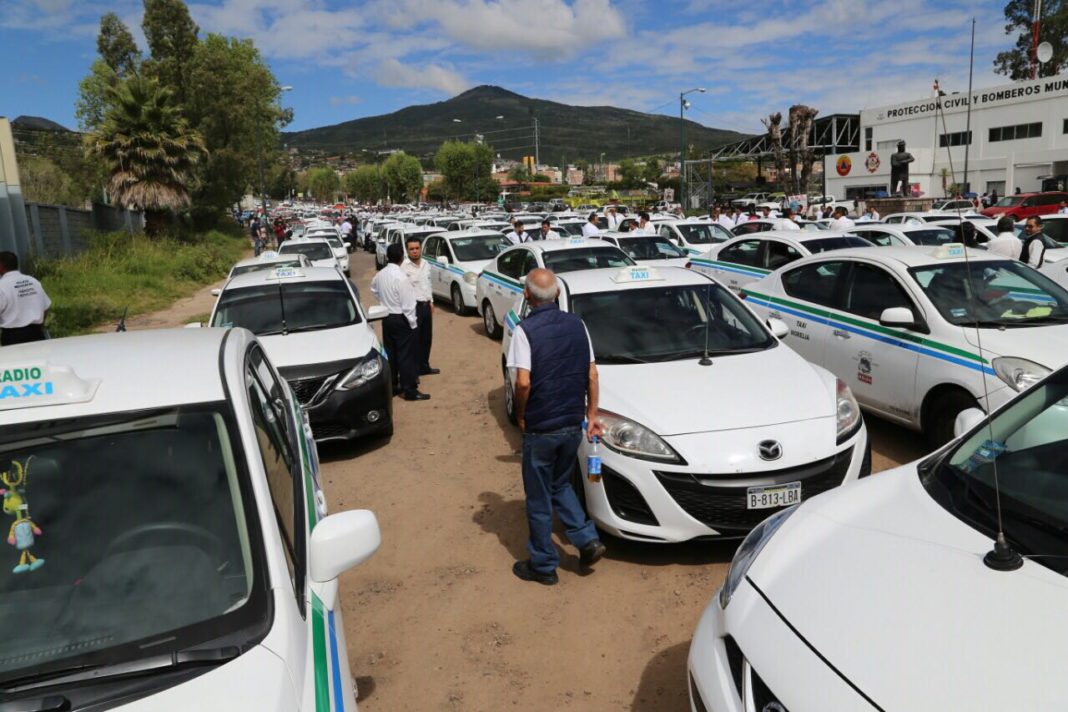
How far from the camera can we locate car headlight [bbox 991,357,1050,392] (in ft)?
17.0

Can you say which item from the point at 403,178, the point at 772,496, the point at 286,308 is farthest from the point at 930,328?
the point at 403,178

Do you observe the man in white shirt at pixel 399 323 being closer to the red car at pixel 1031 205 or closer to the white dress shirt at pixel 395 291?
the white dress shirt at pixel 395 291

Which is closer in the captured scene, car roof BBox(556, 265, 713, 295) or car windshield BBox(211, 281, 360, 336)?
car roof BBox(556, 265, 713, 295)

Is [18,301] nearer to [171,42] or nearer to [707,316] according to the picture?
[707,316]

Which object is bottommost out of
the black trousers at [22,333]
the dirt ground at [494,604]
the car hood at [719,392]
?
the dirt ground at [494,604]

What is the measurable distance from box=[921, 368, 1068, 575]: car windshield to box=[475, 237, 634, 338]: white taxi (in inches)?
318

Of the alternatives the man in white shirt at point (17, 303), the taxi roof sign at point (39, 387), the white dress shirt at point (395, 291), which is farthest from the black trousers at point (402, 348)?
the taxi roof sign at point (39, 387)

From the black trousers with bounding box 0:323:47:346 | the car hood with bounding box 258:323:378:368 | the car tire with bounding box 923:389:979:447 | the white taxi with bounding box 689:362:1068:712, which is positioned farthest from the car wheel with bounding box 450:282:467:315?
the white taxi with bounding box 689:362:1068:712

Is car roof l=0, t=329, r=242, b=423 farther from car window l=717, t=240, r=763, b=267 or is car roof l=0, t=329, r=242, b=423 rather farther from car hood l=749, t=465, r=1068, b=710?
car window l=717, t=240, r=763, b=267

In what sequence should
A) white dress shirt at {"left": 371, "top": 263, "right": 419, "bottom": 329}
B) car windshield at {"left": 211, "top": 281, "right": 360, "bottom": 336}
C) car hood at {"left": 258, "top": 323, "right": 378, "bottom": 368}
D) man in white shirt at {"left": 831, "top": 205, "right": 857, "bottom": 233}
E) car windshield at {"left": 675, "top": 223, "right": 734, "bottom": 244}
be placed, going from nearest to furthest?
1. car hood at {"left": 258, "top": 323, "right": 378, "bottom": 368}
2. car windshield at {"left": 211, "top": 281, "right": 360, "bottom": 336}
3. white dress shirt at {"left": 371, "top": 263, "right": 419, "bottom": 329}
4. man in white shirt at {"left": 831, "top": 205, "right": 857, "bottom": 233}
5. car windshield at {"left": 675, "top": 223, "right": 734, "bottom": 244}

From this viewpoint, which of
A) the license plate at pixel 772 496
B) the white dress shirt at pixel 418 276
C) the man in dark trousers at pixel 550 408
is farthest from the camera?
the white dress shirt at pixel 418 276

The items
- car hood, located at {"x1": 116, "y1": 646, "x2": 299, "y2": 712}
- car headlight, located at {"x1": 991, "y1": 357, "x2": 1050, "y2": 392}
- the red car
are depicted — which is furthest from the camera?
the red car

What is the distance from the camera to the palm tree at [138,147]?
2838 centimetres

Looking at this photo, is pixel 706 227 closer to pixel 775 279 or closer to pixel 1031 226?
pixel 1031 226
